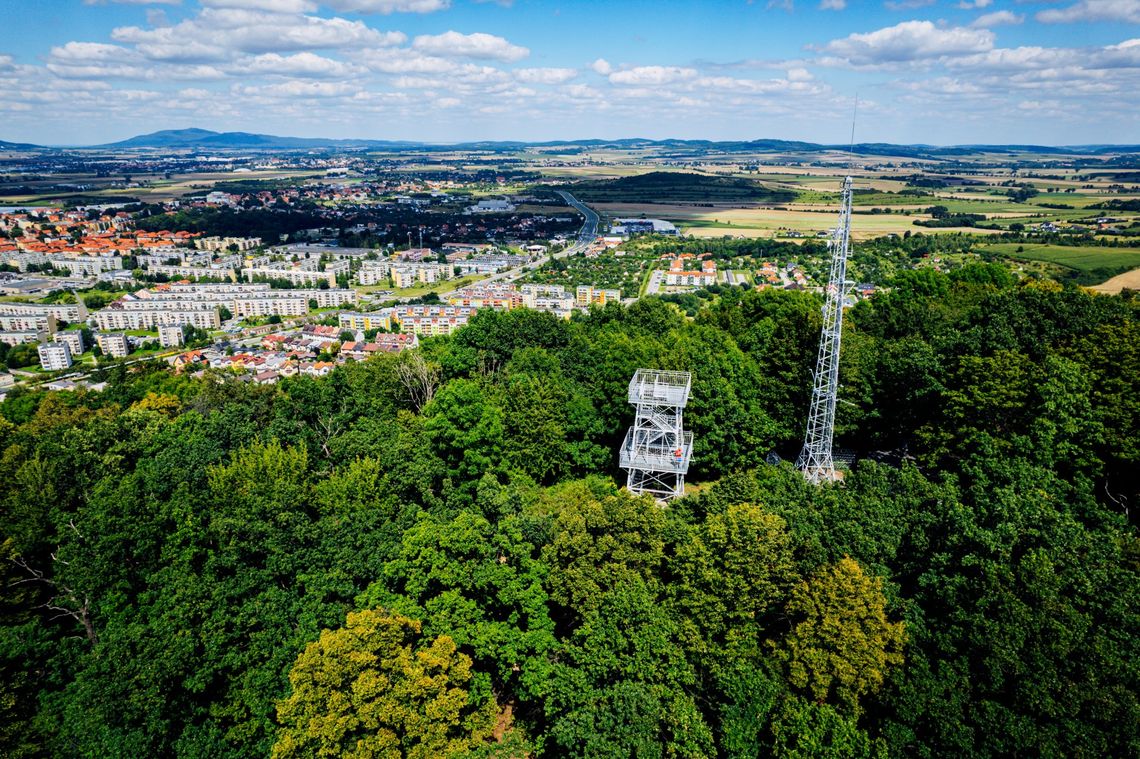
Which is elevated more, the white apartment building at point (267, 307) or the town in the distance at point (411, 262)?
the town in the distance at point (411, 262)

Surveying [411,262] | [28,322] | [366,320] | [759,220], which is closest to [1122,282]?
[366,320]

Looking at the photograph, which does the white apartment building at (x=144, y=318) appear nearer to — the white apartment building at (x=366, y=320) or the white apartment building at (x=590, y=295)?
the white apartment building at (x=366, y=320)

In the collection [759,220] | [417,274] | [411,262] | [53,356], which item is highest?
[759,220]

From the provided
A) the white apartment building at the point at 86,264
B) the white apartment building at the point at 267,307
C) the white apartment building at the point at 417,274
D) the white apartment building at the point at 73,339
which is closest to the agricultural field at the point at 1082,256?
the white apartment building at the point at 417,274

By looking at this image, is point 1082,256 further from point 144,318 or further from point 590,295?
point 144,318

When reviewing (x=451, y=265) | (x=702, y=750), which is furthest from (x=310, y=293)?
(x=702, y=750)

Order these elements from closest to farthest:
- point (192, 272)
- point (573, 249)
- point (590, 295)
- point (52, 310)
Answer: point (590, 295) → point (52, 310) → point (192, 272) → point (573, 249)

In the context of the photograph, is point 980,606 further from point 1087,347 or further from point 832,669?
point 1087,347
